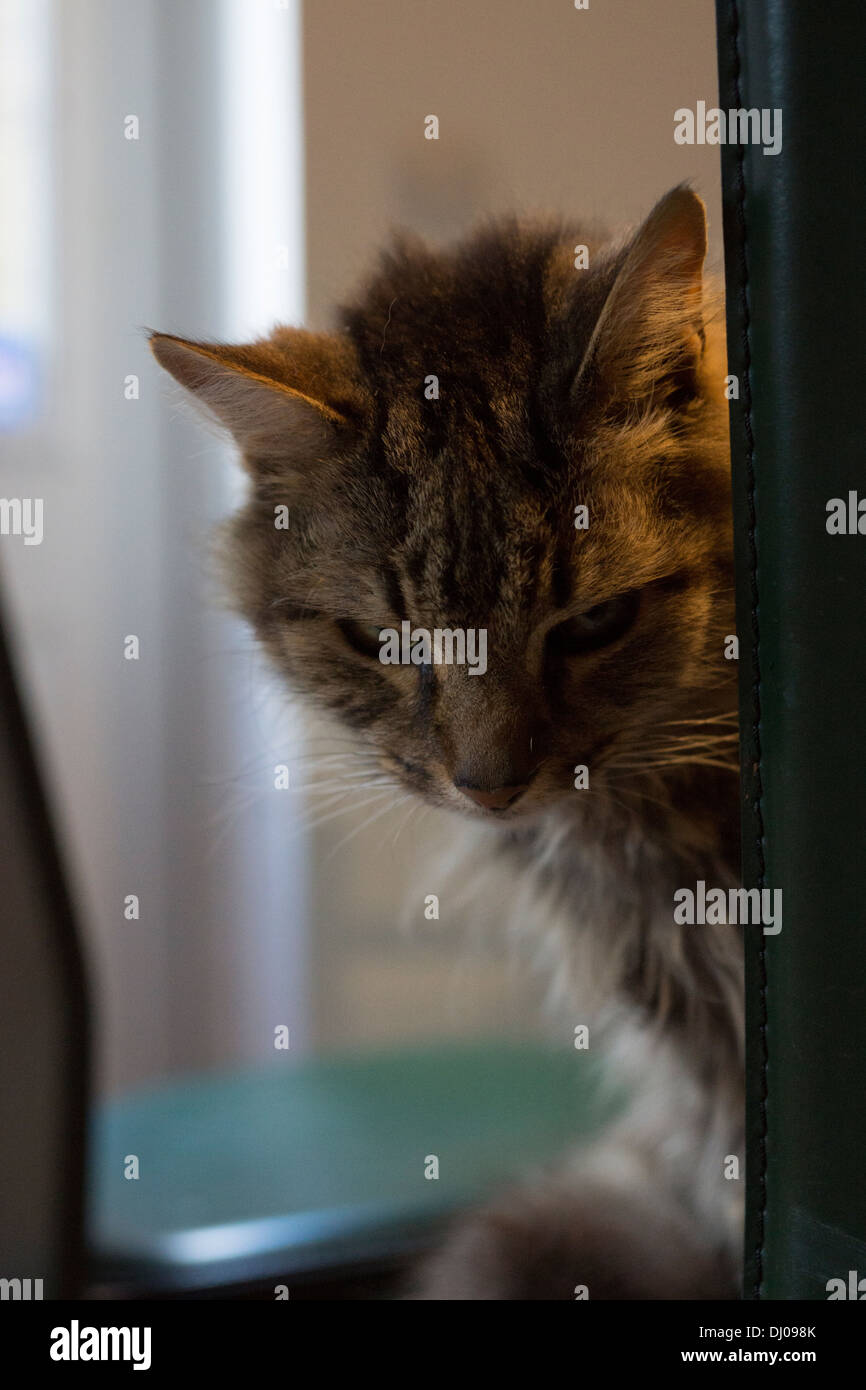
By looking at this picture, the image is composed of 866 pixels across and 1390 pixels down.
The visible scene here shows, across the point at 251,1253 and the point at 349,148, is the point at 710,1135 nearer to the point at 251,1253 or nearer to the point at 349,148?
the point at 251,1253

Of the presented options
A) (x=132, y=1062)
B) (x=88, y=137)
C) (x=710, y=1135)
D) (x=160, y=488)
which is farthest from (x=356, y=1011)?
(x=88, y=137)

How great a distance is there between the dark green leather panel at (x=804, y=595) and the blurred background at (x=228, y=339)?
0.31 ft

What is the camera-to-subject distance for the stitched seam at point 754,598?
46cm

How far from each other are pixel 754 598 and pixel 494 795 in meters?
0.23

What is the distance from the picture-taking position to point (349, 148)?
2.30 feet

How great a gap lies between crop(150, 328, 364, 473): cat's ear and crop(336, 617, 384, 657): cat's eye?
11 cm

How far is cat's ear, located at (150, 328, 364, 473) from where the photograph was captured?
63cm

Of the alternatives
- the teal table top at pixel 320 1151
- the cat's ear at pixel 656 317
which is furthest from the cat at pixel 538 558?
the teal table top at pixel 320 1151

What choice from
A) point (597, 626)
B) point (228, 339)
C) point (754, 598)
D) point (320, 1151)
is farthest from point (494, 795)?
point (320, 1151)

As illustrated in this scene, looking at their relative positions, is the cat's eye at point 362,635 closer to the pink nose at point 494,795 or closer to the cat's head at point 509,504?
the cat's head at point 509,504

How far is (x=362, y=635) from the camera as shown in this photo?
2.33 feet

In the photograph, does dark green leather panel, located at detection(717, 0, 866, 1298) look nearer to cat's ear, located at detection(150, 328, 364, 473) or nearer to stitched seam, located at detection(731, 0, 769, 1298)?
stitched seam, located at detection(731, 0, 769, 1298)

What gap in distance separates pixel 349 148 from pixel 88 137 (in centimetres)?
34

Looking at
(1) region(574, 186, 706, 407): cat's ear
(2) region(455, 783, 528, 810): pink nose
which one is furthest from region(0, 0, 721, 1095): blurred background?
(2) region(455, 783, 528, 810): pink nose
